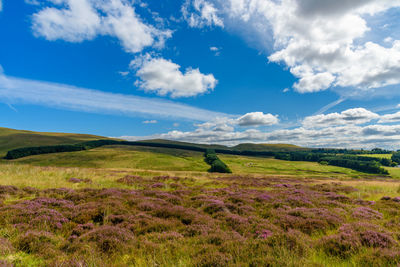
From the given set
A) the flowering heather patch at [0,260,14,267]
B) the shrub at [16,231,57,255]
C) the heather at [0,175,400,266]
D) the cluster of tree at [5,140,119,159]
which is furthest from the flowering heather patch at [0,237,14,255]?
the cluster of tree at [5,140,119,159]

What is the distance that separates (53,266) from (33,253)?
1.62m

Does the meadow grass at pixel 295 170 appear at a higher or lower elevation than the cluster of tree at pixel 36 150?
lower

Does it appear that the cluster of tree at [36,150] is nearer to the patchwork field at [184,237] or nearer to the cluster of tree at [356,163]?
the patchwork field at [184,237]

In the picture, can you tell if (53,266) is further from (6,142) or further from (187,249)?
(6,142)

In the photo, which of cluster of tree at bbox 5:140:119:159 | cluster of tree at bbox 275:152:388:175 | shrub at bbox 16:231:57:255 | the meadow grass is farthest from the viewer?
cluster of tree at bbox 275:152:388:175

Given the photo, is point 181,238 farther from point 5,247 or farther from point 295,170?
point 295,170

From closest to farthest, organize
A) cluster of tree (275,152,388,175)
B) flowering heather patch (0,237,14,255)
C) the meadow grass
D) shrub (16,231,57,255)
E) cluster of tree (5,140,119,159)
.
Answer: flowering heather patch (0,237,14,255), shrub (16,231,57,255), the meadow grass, cluster of tree (5,140,119,159), cluster of tree (275,152,388,175)

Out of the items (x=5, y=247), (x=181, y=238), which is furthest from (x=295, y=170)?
(x=5, y=247)

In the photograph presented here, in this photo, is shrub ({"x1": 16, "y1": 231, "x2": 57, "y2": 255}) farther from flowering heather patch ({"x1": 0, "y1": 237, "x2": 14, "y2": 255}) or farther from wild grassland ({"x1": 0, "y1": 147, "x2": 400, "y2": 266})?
flowering heather patch ({"x1": 0, "y1": 237, "x2": 14, "y2": 255})

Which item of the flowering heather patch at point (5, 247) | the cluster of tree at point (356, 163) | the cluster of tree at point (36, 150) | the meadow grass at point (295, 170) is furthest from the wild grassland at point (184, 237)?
the cluster of tree at point (356, 163)

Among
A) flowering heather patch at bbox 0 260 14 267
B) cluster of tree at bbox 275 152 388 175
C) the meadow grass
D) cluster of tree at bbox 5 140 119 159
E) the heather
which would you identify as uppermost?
flowering heather patch at bbox 0 260 14 267

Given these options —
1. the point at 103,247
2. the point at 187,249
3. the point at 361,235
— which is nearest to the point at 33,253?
the point at 103,247

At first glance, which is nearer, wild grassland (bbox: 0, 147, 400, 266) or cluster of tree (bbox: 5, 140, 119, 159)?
wild grassland (bbox: 0, 147, 400, 266)

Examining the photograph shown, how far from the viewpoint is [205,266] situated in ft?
15.5
